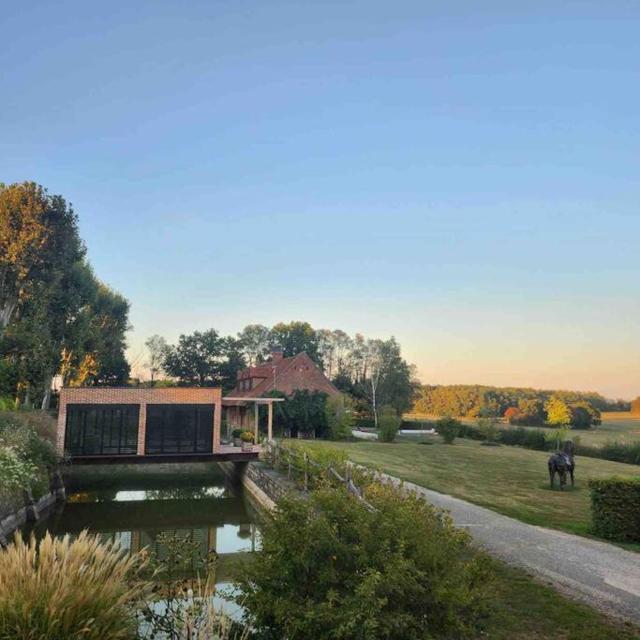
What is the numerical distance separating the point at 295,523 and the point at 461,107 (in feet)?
53.0

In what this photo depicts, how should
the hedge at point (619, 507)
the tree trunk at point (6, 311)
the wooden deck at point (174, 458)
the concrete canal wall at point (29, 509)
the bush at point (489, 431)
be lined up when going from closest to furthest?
the hedge at point (619, 507), the concrete canal wall at point (29, 509), the wooden deck at point (174, 458), the tree trunk at point (6, 311), the bush at point (489, 431)

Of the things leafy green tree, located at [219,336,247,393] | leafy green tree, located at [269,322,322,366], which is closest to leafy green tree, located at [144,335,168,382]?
leafy green tree, located at [219,336,247,393]

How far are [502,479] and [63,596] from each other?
17.8 meters

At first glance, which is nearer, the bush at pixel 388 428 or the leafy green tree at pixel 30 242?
the leafy green tree at pixel 30 242

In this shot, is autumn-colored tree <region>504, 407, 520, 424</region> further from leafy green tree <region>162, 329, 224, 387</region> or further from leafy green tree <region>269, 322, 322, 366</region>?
leafy green tree <region>162, 329, 224, 387</region>

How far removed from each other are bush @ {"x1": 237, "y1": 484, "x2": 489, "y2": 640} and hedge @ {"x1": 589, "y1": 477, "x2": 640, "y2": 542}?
6787 millimetres

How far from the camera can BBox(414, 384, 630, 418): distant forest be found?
3164 inches

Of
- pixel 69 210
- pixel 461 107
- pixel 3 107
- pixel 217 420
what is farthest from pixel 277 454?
pixel 69 210

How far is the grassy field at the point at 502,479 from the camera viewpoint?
12.4 meters

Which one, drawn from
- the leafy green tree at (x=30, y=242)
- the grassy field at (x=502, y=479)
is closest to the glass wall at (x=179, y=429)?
the grassy field at (x=502, y=479)

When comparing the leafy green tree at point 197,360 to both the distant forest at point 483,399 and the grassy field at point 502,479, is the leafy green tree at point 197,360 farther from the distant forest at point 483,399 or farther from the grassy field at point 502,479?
the grassy field at point 502,479

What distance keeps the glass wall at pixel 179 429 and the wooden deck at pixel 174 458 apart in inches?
20.2

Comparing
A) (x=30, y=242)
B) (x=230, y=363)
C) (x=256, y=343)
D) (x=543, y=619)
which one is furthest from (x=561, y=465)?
(x=256, y=343)

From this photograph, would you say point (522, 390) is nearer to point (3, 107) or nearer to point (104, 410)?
point (104, 410)
